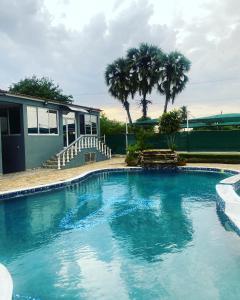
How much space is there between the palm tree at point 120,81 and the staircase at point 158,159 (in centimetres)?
1353

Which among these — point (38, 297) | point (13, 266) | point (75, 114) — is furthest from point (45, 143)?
point (38, 297)

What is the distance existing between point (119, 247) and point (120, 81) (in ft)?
90.8

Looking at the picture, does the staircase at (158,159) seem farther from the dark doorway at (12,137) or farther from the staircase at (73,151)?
the dark doorway at (12,137)

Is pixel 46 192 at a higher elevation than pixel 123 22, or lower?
lower

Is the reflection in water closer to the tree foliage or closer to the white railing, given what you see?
the white railing

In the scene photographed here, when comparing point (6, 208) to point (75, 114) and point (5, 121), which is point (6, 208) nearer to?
point (5, 121)

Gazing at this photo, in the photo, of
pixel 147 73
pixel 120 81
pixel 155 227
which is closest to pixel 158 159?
pixel 155 227

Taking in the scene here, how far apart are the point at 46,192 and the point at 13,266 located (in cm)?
678

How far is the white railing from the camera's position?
19.0 m

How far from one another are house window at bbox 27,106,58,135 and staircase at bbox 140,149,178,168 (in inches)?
226

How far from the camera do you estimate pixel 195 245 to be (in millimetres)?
6527

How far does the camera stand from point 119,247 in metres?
6.59

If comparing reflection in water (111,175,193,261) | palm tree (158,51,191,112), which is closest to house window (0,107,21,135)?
reflection in water (111,175,193,261)

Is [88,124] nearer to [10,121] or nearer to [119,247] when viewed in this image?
[10,121]
